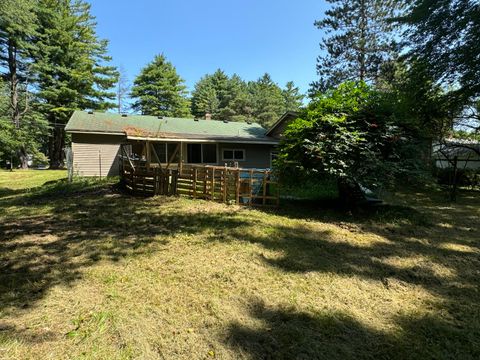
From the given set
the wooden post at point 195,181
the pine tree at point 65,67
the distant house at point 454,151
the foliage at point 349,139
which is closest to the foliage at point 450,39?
the distant house at point 454,151

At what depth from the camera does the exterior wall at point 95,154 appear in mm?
16500

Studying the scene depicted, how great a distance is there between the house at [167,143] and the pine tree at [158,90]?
1679cm

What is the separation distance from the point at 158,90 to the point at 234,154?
22.4 metres


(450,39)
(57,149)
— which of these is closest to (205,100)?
(57,149)

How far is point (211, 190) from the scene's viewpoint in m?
9.44

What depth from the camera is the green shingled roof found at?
16.8 metres

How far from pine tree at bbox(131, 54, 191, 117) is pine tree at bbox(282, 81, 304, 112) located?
22.8 metres

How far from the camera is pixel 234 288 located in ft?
13.0

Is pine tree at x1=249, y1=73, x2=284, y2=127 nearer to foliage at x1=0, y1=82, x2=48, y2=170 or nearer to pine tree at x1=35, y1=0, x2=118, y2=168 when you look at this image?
pine tree at x1=35, y1=0, x2=118, y2=168

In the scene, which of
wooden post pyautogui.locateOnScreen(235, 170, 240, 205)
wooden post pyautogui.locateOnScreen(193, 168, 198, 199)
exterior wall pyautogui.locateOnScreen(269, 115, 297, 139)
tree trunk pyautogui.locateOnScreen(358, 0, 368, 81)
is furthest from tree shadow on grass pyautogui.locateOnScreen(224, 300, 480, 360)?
tree trunk pyautogui.locateOnScreen(358, 0, 368, 81)

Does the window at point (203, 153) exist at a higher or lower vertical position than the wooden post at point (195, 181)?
higher

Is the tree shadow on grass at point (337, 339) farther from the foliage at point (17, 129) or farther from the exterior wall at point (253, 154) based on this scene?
the foliage at point (17, 129)

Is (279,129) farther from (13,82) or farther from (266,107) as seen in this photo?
(266,107)

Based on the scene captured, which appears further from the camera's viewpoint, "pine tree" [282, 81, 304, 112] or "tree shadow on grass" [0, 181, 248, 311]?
"pine tree" [282, 81, 304, 112]
